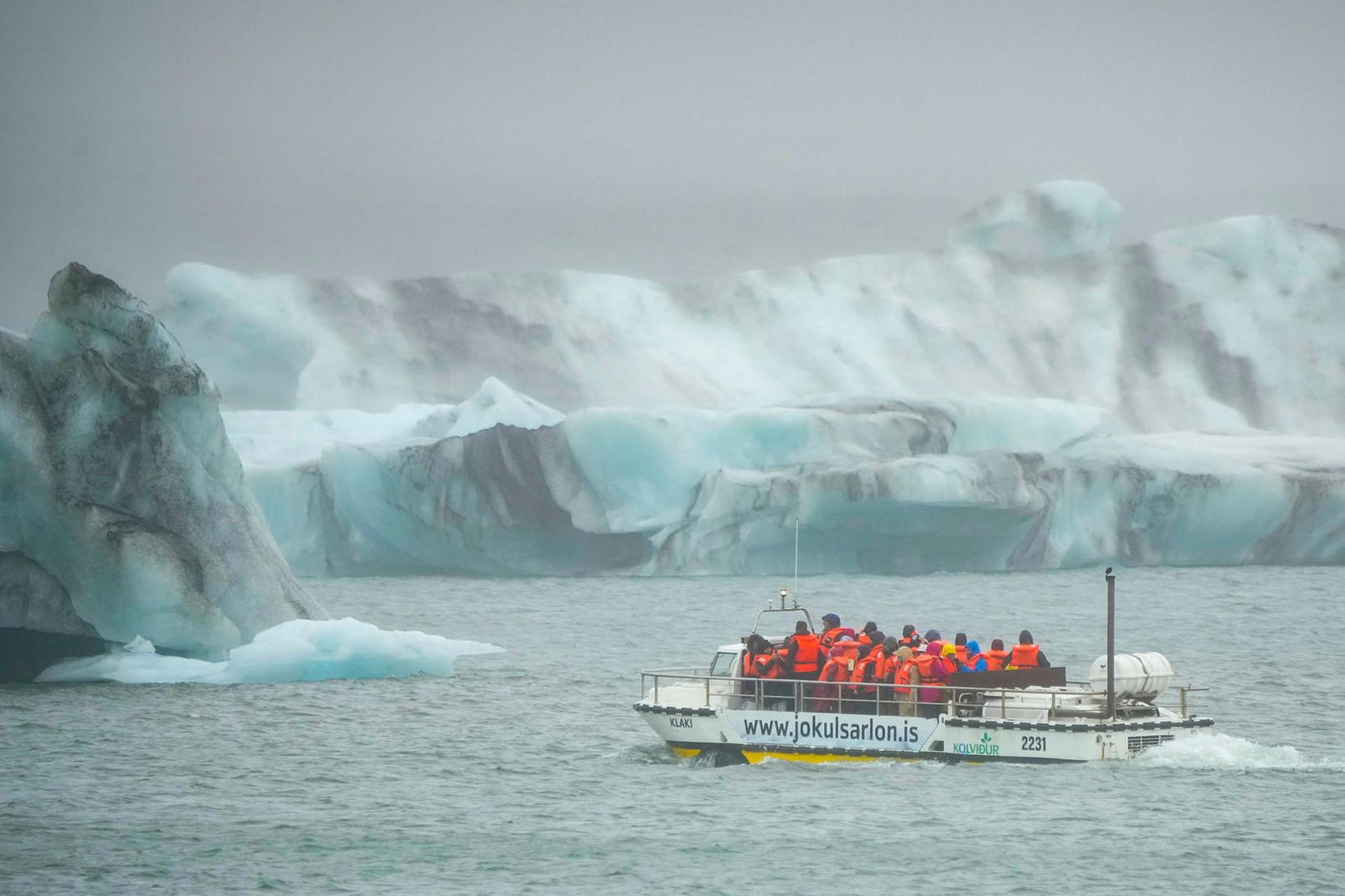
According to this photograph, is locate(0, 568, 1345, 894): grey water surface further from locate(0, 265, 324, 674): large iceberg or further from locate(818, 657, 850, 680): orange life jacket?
locate(0, 265, 324, 674): large iceberg

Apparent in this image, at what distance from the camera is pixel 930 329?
65.7 m

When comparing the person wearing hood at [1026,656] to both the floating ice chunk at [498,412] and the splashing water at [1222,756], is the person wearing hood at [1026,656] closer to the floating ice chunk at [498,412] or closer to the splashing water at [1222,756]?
the splashing water at [1222,756]

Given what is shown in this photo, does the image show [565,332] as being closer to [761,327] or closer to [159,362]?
[761,327]

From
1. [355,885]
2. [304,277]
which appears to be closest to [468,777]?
[355,885]

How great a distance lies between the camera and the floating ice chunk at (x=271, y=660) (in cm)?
2666

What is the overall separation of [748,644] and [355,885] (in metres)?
6.31

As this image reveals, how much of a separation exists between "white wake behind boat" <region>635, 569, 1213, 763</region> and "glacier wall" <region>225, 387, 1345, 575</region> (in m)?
22.6

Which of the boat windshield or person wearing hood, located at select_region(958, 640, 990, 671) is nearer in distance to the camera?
person wearing hood, located at select_region(958, 640, 990, 671)

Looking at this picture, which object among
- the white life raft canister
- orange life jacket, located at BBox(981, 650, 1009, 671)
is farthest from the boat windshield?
the white life raft canister

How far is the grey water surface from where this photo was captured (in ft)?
53.3

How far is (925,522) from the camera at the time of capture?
4578 centimetres

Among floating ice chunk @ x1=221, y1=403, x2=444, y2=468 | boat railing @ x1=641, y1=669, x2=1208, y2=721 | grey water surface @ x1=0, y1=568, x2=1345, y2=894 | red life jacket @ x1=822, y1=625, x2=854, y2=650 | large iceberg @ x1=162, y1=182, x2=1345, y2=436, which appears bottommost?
grey water surface @ x1=0, y1=568, x2=1345, y2=894

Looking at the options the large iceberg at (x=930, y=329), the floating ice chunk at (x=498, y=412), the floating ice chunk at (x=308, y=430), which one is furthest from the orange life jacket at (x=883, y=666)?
the large iceberg at (x=930, y=329)

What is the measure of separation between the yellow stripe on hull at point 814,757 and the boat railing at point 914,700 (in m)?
0.47
